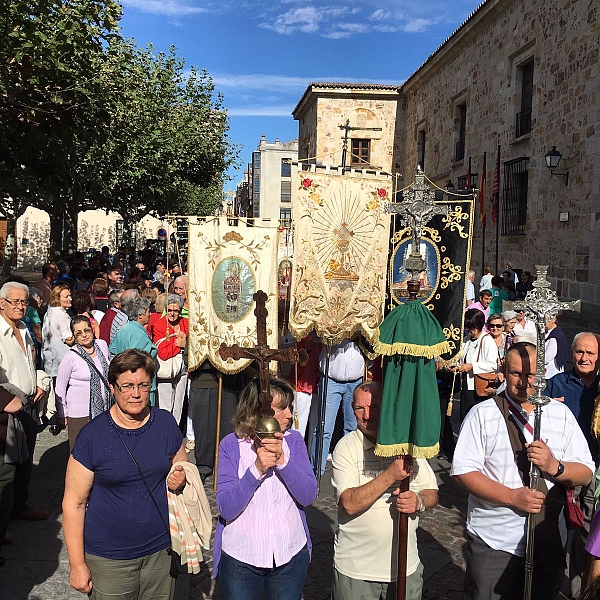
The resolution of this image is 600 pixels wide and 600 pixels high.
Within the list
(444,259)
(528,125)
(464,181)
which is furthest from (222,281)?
(464,181)

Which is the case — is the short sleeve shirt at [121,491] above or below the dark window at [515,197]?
below

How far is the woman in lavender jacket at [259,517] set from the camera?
288 centimetres

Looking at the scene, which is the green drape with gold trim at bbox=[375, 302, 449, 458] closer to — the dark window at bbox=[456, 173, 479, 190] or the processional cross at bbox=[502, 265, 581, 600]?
the processional cross at bbox=[502, 265, 581, 600]

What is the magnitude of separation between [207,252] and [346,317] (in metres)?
1.50

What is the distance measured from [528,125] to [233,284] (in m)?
15.6

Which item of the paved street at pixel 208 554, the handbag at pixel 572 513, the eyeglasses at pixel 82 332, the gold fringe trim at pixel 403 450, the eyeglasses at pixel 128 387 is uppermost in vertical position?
the eyeglasses at pixel 128 387

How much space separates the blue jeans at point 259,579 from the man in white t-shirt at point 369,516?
0.20m

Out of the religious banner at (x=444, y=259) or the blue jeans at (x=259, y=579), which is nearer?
the blue jeans at (x=259, y=579)

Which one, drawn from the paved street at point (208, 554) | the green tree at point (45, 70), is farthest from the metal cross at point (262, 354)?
the green tree at point (45, 70)

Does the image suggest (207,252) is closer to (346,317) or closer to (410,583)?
(346,317)

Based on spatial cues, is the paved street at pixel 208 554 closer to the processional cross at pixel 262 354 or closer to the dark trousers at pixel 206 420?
the dark trousers at pixel 206 420

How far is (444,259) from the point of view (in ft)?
22.5

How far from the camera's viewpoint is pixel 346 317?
6.29 meters

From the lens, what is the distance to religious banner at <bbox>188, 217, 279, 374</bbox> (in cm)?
607
